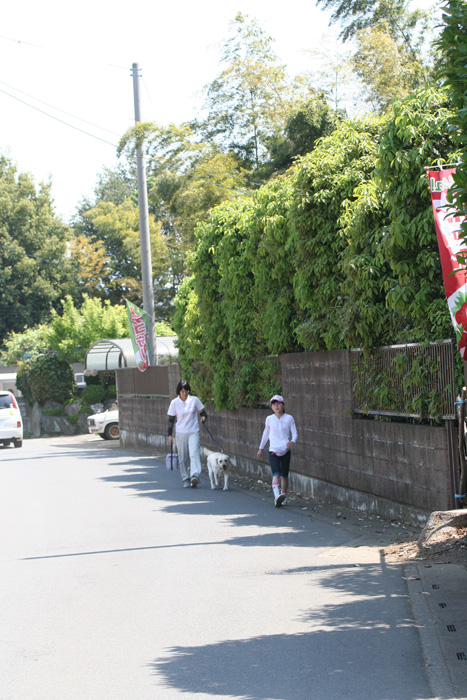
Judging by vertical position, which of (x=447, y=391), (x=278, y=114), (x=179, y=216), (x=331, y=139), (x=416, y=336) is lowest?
(x=447, y=391)

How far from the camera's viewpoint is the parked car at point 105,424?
3253 centimetres

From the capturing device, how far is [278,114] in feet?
97.7

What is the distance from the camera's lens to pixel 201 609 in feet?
22.1

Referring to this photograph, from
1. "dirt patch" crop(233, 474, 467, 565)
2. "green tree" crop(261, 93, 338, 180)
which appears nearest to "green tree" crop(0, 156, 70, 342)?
"green tree" crop(261, 93, 338, 180)

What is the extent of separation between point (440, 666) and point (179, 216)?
1019 inches

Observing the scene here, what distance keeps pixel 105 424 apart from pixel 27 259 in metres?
26.4

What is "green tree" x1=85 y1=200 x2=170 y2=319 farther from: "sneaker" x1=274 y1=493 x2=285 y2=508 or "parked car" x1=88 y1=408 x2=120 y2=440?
"sneaker" x1=274 y1=493 x2=285 y2=508

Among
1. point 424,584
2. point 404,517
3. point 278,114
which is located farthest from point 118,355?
point 424,584

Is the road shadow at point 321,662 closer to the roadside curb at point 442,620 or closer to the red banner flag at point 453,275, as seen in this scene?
the roadside curb at point 442,620

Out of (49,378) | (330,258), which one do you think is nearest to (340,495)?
(330,258)

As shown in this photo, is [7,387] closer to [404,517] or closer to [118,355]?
[118,355]

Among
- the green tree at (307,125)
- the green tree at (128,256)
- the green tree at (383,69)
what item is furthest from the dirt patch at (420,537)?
the green tree at (128,256)

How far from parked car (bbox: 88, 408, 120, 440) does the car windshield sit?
11.5 feet

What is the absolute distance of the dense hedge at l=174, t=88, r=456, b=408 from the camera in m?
9.34
